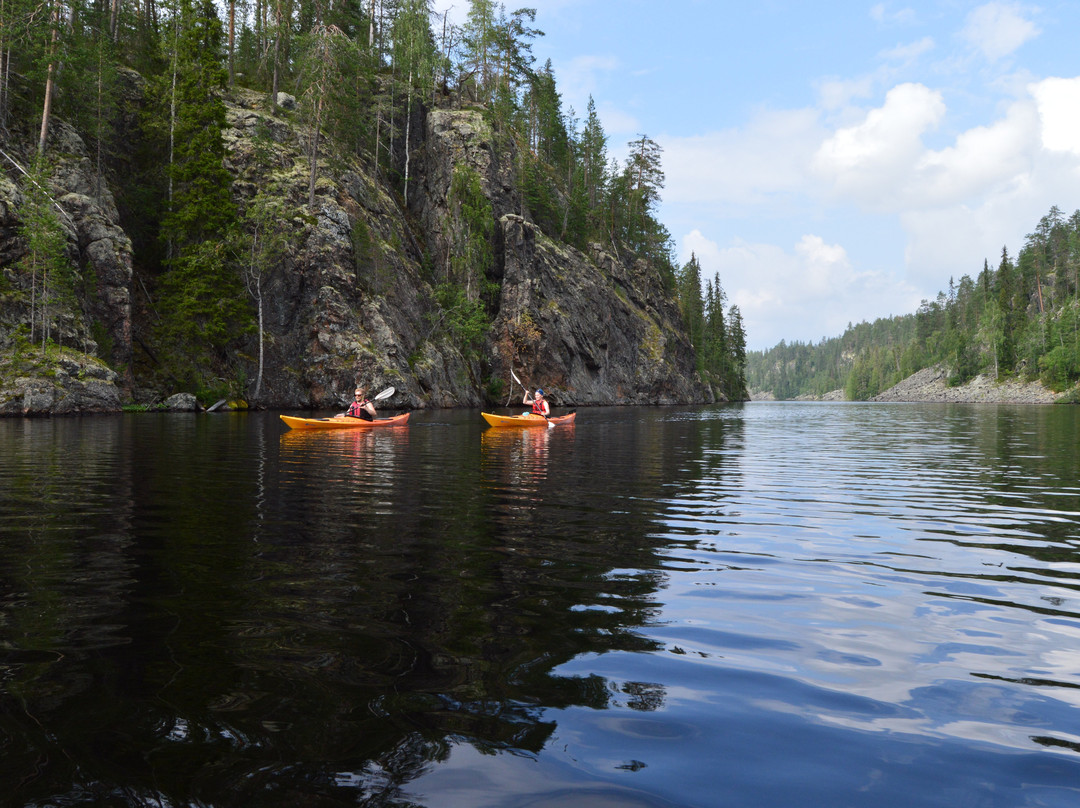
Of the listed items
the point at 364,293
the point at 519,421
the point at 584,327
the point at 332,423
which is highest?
the point at 584,327

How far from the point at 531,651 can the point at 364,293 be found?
47833 mm

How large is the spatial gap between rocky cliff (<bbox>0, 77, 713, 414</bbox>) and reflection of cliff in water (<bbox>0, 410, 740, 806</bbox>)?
106 feet

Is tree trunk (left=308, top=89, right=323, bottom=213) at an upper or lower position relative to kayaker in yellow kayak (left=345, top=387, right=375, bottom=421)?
upper

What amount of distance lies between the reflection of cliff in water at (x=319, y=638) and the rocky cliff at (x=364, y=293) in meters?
32.3

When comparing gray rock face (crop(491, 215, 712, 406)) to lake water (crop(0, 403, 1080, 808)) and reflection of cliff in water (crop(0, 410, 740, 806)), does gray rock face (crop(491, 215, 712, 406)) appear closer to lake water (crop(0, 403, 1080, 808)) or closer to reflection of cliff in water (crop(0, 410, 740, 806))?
reflection of cliff in water (crop(0, 410, 740, 806))

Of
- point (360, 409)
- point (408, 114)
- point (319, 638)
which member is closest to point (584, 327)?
point (408, 114)

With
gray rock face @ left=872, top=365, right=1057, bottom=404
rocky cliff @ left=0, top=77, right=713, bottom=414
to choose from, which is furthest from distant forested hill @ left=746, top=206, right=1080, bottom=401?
rocky cliff @ left=0, top=77, right=713, bottom=414

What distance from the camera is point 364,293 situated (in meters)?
49.3

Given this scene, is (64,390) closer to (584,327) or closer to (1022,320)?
(584,327)

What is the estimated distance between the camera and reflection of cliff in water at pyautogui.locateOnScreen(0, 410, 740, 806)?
3014 millimetres

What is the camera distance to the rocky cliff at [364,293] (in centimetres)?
3850

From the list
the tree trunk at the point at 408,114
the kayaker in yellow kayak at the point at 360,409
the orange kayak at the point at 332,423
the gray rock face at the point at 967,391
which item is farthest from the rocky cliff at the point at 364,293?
the gray rock face at the point at 967,391

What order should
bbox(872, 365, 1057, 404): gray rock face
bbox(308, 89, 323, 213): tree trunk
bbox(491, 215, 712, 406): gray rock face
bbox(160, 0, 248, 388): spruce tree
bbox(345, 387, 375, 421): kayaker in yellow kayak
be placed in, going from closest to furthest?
bbox(345, 387, 375, 421): kayaker in yellow kayak < bbox(160, 0, 248, 388): spruce tree < bbox(308, 89, 323, 213): tree trunk < bbox(491, 215, 712, 406): gray rock face < bbox(872, 365, 1057, 404): gray rock face

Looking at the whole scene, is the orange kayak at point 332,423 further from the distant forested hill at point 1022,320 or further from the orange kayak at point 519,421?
the distant forested hill at point 1022,320
